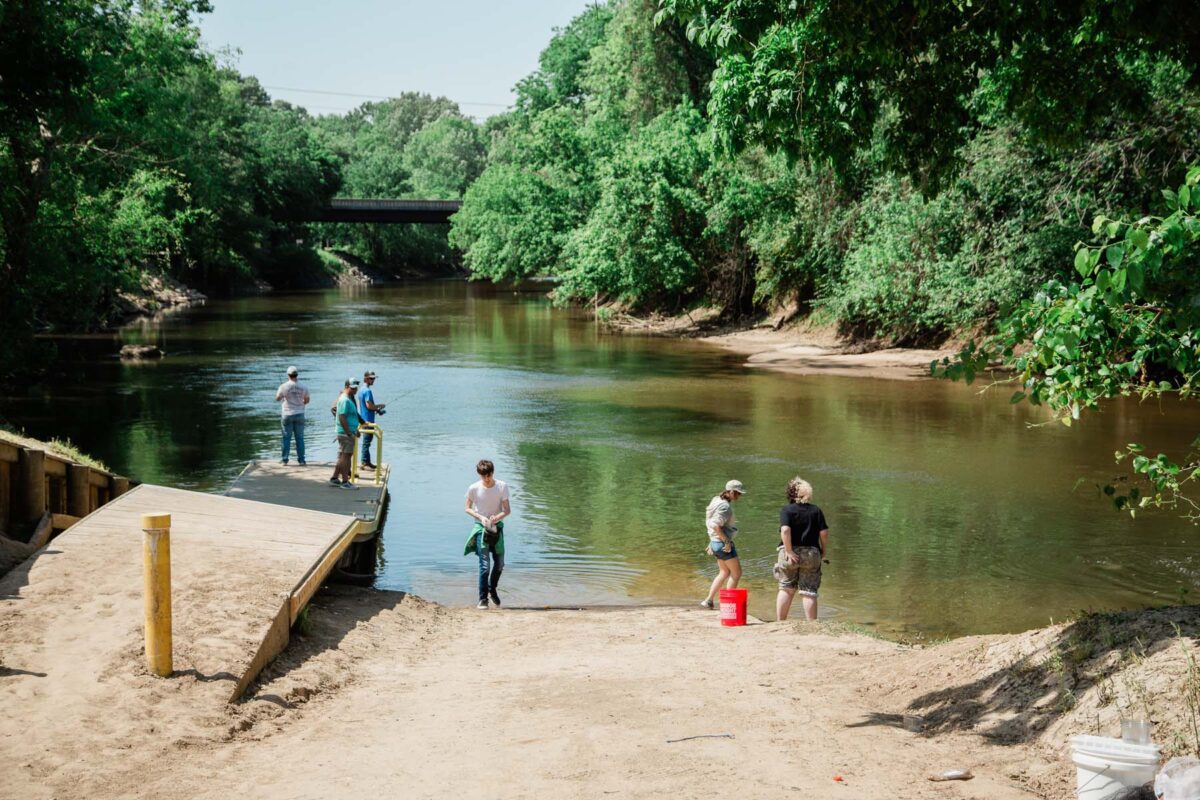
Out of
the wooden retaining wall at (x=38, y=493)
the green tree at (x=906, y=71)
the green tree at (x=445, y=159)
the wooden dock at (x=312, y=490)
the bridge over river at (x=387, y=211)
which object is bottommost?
the wooden dock at (x=312, y=490)

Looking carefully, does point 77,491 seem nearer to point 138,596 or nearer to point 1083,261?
point 138,596

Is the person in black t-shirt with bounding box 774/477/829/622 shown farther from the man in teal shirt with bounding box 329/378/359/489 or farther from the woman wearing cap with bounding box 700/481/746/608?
the man in teal shirt with bounding box 329/378/359/489

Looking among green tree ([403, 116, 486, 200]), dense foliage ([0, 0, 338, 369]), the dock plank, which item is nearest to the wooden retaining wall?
the dock plank

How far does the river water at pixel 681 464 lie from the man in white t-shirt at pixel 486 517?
839 mm

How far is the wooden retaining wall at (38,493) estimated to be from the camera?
1228 cm

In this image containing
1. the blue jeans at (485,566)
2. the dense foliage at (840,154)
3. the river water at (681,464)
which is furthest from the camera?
the river water at (681,464)

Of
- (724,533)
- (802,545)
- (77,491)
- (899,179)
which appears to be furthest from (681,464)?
(899,179)

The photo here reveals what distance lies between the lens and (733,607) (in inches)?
464

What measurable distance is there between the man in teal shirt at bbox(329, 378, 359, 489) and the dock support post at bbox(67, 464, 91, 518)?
4032 millimetres

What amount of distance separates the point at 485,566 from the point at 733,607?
3.25m

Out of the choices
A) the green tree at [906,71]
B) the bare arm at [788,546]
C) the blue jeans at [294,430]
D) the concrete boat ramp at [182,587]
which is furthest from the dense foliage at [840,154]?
the blue jeans at [294,430]

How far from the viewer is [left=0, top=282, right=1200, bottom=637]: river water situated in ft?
49.4

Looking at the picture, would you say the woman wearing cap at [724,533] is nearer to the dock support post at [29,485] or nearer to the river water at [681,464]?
the river water at [681,464]

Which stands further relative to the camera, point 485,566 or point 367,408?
point 367,408
